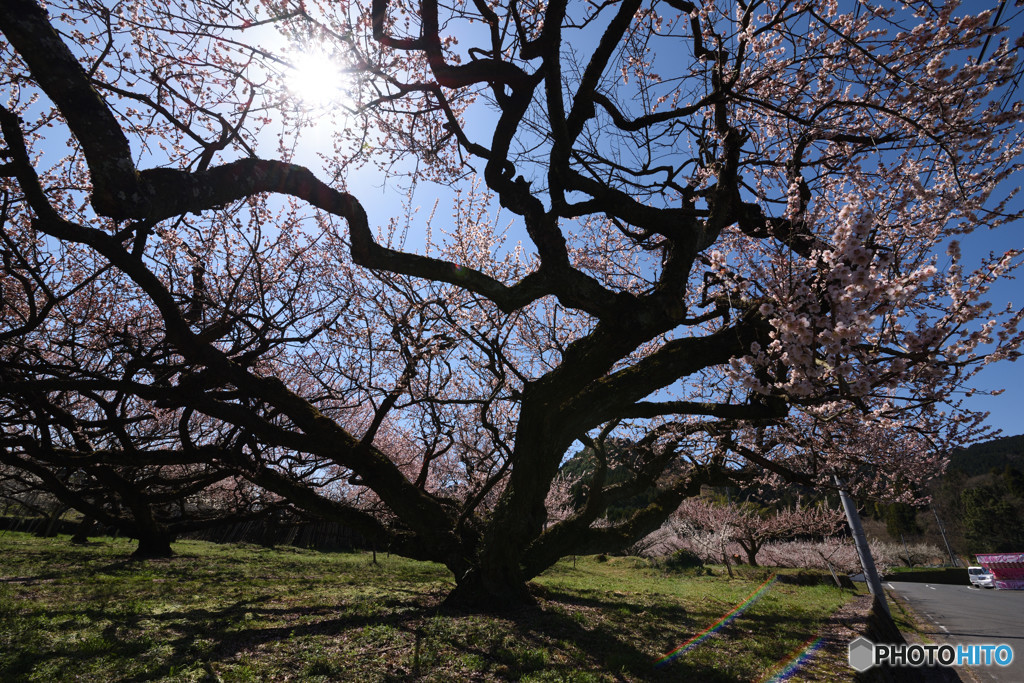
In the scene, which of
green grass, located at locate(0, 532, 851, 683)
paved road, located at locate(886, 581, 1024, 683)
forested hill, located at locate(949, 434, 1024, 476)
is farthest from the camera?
forested hill, located at locate(949, 434, 1024, 476)

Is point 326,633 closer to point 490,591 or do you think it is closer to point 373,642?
point 373,642

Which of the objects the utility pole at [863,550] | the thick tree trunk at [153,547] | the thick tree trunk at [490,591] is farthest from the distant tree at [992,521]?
the thick tree trunk at [153,547]

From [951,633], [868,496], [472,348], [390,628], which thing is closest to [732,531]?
[951,633]

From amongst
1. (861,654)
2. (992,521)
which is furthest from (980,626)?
(992,521)

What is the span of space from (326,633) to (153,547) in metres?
10.8

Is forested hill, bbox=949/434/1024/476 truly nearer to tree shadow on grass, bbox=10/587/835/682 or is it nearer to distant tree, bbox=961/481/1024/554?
distant tree, bbox=961/481/1024/554

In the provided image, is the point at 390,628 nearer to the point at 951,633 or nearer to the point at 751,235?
the point at 751,235

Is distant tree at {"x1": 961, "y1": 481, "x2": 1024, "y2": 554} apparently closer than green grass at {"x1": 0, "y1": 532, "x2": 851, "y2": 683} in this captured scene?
No

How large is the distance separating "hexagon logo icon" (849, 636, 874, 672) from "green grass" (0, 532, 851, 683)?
2.36 ft

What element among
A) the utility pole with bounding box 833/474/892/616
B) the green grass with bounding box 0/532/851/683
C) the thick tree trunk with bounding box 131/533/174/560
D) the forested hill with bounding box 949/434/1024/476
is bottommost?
the thick tree trunk with bounding box 131/533/174/560

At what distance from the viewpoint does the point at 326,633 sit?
A: 17.8 feet

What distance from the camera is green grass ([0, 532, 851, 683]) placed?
13.9ft

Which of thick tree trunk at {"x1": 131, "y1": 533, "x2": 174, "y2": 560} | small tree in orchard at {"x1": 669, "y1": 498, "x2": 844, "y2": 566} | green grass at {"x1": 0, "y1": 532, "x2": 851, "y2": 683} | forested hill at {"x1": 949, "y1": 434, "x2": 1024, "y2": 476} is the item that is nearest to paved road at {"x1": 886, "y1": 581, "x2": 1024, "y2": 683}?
green grass at {"x1": 0, "y1": 532, "x2": 851, "y2": 683}

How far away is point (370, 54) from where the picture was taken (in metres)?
5.94
